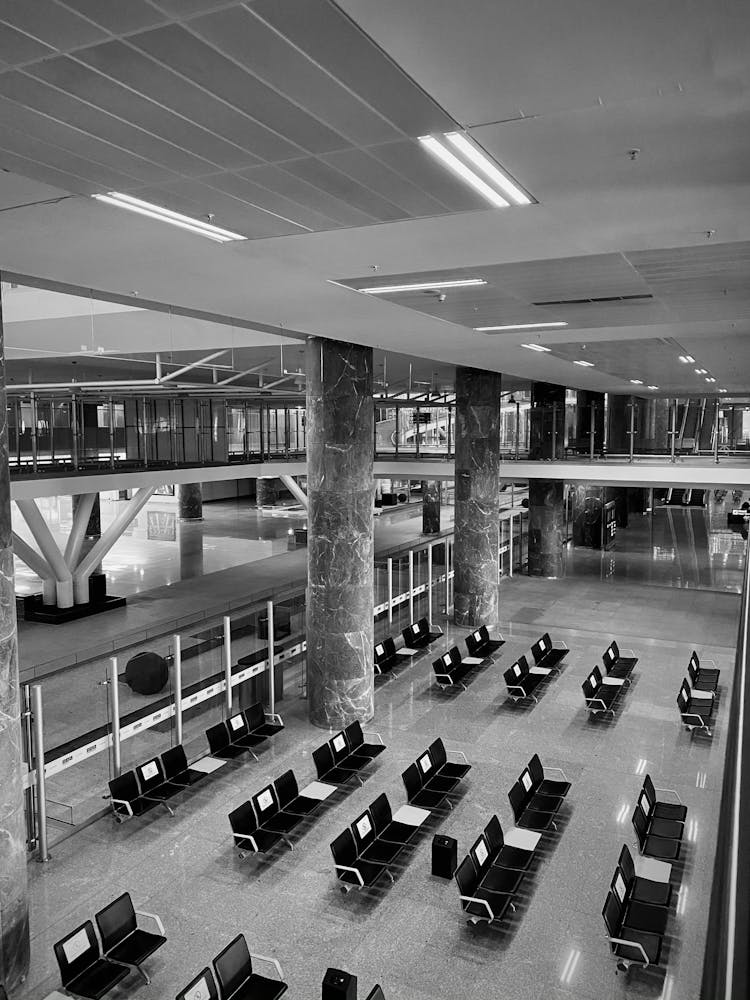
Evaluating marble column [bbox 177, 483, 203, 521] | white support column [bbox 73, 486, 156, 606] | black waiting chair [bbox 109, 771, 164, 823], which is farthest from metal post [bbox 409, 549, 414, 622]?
marble column [bbox 177, 483, 203, 521]

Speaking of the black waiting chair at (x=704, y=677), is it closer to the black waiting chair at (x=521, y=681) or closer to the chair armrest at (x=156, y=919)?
the black waiting chair at (x=521, y=681)

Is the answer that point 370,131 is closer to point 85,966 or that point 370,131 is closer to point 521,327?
point 85,966

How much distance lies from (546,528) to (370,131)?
23.8 metres

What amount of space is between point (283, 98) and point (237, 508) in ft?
149

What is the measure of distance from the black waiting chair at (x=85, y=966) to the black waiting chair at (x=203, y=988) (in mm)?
937

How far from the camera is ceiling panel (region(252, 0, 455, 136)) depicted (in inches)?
120

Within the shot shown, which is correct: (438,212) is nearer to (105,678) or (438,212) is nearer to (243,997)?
(243,997)

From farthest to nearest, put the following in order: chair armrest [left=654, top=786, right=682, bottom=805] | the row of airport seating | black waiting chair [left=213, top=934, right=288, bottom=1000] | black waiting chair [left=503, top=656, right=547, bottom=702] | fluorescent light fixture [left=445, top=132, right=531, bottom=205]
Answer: black waiting chair [left=503, top=656, right=547, bottom=702], chair armrest [left=654, top=786, right=682, bottom=805], the row of airport seating, black waiting chair [left=213, top=934, right=288, bottom=1000], fluorescent light fixture [left=445, top=132, right=531, bottom=205]

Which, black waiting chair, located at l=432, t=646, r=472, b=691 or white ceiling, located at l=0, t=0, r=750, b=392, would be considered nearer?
white ceiling, located at l=0, t=0, r=750, b=392

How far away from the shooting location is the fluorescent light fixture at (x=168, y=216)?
217 inches

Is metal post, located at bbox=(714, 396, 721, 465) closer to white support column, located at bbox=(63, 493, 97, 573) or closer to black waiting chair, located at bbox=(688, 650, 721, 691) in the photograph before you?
black waiting chair, located at bbox=(688, 650, 721, 691)

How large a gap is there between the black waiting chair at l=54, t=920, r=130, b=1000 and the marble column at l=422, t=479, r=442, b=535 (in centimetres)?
2821

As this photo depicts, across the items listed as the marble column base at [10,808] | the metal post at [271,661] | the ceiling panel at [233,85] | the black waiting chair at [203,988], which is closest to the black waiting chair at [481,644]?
the metal post at [271,661]

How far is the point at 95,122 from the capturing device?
4.19 meters
